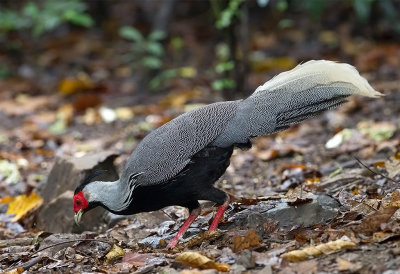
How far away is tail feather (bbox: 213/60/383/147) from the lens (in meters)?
4.30

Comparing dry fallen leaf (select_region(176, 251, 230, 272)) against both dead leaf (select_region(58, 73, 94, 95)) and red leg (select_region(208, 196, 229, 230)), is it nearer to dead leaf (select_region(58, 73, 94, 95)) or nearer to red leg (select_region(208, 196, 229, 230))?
red leg (select_region(208, 196, 229, 230))

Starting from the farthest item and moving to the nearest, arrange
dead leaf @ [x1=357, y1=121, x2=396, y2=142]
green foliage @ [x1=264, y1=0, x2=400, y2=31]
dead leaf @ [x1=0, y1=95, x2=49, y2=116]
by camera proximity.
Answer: dead leaf @ [x1=0, y1=95, x2=49, y2=116] → green foliage @ [x1=264, y1=0, x2=400, y2=31] → dead leaf @ [x1=357, y1=121, x2=396, y2=142]

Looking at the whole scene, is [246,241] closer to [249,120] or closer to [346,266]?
[346,266]

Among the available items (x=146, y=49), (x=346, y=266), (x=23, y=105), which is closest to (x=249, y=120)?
(x=346, y=266)

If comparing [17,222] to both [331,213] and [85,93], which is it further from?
[85,93]

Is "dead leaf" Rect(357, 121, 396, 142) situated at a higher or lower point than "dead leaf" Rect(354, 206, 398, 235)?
lower

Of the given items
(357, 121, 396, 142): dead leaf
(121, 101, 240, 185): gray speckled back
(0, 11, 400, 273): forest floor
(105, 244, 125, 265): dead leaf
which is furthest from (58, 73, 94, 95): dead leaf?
(105, 244, 125, 265): dead leaf

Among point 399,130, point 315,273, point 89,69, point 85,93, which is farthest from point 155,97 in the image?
point 315,273

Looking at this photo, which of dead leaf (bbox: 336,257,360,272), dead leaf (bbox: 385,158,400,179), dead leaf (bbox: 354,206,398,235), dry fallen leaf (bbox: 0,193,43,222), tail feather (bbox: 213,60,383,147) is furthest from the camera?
dry fallen leaf (bbox: 0,193,43,222)

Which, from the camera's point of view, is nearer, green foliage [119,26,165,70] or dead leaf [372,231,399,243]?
dead leaf [372,231,399,243]

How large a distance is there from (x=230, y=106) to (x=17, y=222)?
2.33m

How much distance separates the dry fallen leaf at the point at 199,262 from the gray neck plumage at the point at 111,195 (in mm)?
768

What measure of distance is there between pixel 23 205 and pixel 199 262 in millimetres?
2572

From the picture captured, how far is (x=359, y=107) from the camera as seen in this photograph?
7883 mm
